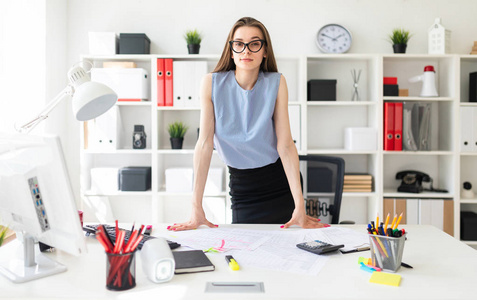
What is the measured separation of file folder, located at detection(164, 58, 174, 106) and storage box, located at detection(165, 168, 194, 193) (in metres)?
0.56

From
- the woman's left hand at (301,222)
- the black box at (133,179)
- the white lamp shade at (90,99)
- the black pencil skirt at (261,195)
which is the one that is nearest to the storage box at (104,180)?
the black box at (133,179)

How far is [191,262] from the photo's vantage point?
118cm

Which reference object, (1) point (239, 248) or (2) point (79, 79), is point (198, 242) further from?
(2) point (79, 79)

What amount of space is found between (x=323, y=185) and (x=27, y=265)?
1506 mm

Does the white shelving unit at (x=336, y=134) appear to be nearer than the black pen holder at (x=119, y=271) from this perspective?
No

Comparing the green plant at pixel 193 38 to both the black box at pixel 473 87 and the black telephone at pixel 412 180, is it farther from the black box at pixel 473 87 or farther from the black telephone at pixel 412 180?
the black box at pixel 473 87

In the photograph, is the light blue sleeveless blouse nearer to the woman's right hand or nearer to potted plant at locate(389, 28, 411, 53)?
the woman's right hand

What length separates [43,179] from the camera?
3.38 ft

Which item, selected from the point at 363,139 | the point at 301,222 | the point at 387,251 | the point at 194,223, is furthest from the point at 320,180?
the point at 363,139

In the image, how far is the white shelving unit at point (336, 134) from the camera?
3.34 m

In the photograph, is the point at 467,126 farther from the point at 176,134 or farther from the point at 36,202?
the point at 36,202

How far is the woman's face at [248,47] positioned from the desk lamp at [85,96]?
0.67 m

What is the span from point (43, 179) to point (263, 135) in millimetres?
1013

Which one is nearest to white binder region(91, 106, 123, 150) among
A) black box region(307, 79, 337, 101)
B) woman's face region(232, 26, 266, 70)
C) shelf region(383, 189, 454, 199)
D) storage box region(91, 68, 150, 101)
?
storage box region(91, 68, 150, 101)
